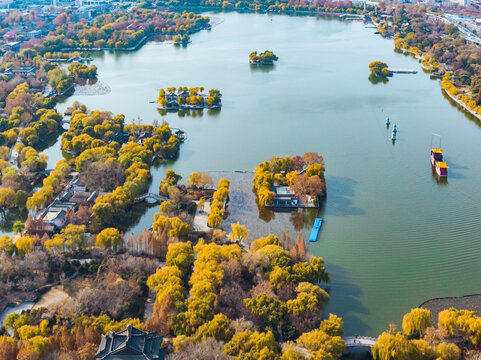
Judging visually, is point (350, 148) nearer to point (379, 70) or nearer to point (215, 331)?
point (379, 70)

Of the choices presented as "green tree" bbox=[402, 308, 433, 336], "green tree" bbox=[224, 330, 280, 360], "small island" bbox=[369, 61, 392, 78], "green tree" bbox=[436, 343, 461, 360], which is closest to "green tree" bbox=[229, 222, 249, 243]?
"green tree" bbox=[224, 330, 280, 360]

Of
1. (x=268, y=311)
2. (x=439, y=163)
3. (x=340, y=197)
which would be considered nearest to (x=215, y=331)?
(x=268, y=311)

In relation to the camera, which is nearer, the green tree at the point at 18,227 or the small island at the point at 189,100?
the green tree at the point at 18,227

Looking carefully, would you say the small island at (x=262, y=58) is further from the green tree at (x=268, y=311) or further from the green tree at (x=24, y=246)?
the green tree at (x=268, y=311)

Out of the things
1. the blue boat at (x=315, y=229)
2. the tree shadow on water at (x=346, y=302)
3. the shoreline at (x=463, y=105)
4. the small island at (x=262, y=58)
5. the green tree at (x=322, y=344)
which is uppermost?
the small island at (x=262, y=58)

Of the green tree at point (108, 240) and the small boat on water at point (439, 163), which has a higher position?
the small boat on water at point (439, 163)

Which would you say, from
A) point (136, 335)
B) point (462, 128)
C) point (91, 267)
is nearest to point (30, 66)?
point (91, 267)

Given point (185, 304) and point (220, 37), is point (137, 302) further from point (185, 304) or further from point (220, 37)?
point (220, 37)

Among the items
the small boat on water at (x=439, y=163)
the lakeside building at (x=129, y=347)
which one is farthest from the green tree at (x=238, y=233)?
the small boat on water at (x=439, y=163)
